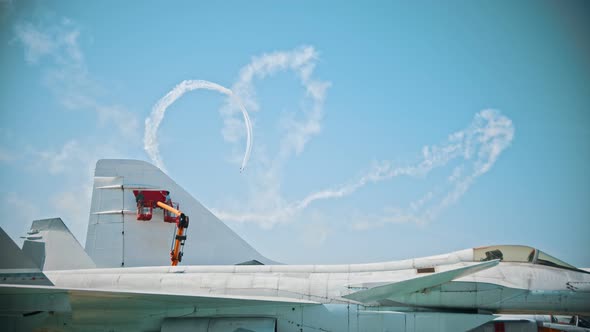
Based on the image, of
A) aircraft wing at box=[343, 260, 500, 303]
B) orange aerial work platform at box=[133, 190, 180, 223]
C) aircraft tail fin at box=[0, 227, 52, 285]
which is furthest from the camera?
orange aerial work platform at box=[133, 190, 180, 223]

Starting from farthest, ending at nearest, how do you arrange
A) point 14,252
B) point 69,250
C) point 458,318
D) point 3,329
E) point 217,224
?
point 217,224 → point 69,250 → point 14,252 → point 3,329 → point 458,318

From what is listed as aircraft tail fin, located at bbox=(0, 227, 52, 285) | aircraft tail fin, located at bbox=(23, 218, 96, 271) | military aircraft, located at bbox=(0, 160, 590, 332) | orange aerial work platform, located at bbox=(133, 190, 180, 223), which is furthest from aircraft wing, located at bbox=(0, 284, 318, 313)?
orange aerial work platform, located at bbox=(133, 190, 180, 223)

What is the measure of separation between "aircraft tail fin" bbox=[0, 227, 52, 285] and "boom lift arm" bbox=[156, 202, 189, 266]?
3718mm

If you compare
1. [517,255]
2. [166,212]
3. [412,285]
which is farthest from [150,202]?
[517,255]

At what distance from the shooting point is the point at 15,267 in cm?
902

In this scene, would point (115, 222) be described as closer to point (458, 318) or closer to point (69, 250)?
point (69, 250)

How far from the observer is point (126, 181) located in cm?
1295

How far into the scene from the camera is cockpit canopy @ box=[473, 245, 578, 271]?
821 centimetres

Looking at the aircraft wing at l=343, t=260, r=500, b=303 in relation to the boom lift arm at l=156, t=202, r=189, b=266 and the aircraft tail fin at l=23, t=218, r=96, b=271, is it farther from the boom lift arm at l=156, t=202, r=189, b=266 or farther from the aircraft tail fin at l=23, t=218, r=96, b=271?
the aircraft tail fin at l=23, t=218, r=96, b=271

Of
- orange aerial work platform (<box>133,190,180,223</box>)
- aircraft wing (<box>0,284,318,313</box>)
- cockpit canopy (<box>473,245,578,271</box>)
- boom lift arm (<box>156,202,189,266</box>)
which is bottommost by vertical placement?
aircraft wing (<box>0,284,318,313</box>)

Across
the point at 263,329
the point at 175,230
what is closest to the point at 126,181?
the point at 175,230

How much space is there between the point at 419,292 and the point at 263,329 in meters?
2.91

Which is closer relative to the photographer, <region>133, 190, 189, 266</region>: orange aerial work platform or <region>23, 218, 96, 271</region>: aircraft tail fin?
<region>23, 218, 96, 271</region>: aircraft tail fin

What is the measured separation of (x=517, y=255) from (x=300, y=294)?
4169mm
